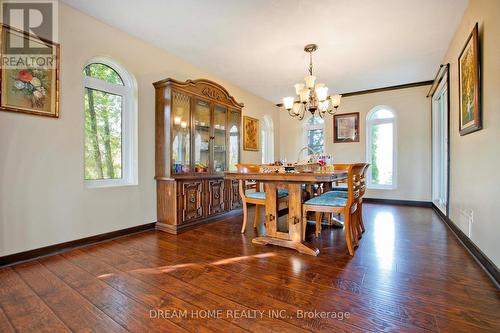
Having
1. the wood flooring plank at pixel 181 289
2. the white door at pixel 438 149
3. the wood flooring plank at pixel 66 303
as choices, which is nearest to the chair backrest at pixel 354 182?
the wood flooring plank at pixel 181 289

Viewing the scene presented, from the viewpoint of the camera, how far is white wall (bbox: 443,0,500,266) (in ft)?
5.99

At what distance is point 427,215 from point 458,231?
4.65 feet

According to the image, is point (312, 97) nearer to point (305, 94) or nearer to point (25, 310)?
point (305, 94)

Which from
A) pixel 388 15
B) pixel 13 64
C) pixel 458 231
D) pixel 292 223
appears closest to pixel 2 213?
pixel 13 64

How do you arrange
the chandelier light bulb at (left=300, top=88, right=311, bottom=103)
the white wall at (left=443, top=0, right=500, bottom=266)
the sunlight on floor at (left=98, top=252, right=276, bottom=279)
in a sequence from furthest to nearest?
the chandelier light bulb at (left=300, top=88, right=311, bottom=103)
the sunlight on floor at (left=98, top=252, right=276, bottom=279)
the white wall at (left=443, top=0, right=500, bottom=266)

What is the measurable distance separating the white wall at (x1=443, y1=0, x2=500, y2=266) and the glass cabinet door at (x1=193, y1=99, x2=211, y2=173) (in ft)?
10.7

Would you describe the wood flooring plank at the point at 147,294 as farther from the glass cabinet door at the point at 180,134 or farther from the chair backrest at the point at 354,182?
the chair backrest at the point at 354,182

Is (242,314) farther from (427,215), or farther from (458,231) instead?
(427,215)

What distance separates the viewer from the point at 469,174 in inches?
97.5

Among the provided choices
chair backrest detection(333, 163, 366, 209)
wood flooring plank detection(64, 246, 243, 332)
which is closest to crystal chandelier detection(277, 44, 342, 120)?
chair backrest detection(333, 163, 366, 209)

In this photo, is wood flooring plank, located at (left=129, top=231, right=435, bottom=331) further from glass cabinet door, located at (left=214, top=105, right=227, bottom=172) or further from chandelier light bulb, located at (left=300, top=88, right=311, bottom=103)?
glass cabinet door, located at (left=214, top=105, right=227, bottom=172)

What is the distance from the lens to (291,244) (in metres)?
2.53

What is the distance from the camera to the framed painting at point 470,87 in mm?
2127

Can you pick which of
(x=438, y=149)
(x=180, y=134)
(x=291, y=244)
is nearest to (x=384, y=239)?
(x=291, y=244)
